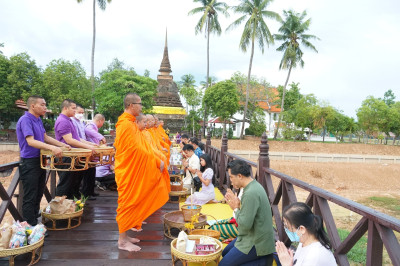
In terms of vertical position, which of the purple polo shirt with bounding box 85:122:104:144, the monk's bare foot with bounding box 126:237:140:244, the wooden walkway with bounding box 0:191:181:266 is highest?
the purple polo shirt with bounding box 85:122:104:144

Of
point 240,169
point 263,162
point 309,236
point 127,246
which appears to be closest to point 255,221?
point 240,169

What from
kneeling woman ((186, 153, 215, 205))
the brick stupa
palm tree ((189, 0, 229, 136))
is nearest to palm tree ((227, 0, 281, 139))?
palm tree ((189, 0, 229, 136))

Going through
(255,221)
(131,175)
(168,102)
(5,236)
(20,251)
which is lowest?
(20,251)

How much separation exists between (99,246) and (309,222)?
8.57ft

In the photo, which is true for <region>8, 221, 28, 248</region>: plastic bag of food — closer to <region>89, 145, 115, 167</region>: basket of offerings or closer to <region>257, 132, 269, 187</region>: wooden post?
<region>89, 145, 115, 167</region>: basket of offerings

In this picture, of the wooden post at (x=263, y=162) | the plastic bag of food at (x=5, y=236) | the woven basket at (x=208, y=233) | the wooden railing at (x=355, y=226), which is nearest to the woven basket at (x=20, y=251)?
the plastic bag of food at (x=5, y=236)

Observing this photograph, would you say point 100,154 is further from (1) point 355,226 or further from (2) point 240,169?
(1) point 355,226

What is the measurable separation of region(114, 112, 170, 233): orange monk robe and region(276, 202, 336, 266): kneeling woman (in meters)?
1.96

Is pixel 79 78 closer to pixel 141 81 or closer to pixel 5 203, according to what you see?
pixel 141 81

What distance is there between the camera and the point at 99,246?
139 inches

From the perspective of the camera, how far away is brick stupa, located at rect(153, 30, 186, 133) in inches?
1291

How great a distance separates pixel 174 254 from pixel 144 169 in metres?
1.19

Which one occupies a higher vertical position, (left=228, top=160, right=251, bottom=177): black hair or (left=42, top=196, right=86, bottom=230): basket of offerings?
(left=228, top=160, right=251, bottom=177): black hair

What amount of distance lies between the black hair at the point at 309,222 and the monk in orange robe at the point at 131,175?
2023mm
